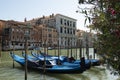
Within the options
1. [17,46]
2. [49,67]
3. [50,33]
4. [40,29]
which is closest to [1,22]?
[17,46]

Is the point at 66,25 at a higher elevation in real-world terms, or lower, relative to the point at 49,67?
higher

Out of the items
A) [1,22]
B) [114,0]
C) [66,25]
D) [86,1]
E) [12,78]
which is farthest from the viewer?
[66,25]

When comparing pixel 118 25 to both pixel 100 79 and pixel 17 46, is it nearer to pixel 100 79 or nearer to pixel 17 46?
pixel 100 79

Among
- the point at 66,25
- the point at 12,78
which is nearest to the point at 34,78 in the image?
the point at 12,78

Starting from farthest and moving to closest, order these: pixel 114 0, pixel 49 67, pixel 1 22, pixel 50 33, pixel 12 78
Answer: pixel 50 33, pixel 1 22, pixel 49 67, pixel 12 78, pixel 114 0

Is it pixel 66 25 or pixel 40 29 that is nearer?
pixel 40 29

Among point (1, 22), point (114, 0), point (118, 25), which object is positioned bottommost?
point (118, 25)

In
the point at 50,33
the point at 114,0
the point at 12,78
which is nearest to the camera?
the point at 114,0

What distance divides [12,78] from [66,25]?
5618cm

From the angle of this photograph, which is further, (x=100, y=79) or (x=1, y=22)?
(x=1, y=22)

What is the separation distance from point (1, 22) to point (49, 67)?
118 feet

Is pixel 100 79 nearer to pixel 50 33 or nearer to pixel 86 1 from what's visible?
pixel 86 1

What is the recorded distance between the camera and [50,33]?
2408 inches

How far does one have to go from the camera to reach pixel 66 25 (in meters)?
69.2
